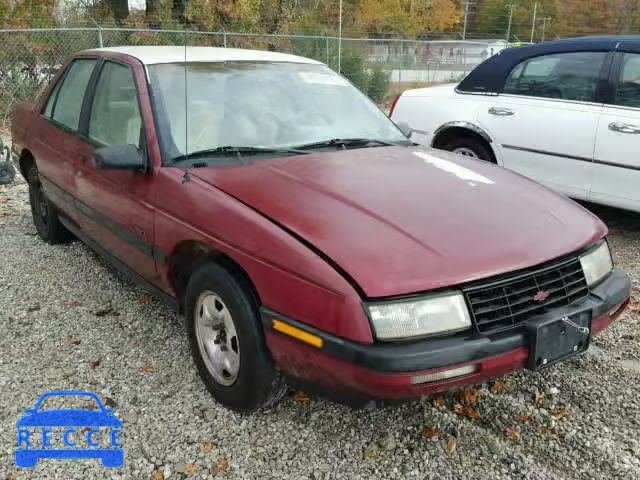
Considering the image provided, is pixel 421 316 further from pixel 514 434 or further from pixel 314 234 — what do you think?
pixel 514 434

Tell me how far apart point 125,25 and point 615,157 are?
13.0 m

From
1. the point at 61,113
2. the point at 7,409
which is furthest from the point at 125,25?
the point at 7,409

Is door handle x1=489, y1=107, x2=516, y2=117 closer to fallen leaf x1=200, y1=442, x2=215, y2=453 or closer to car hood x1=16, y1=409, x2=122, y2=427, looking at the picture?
fallen leaf x1=200, y1=442, x2=215, y2=453

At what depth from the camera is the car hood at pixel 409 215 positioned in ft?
7.64

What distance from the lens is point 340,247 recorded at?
93.5 inches

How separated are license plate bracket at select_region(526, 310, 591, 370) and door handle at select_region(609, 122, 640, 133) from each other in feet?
9.78

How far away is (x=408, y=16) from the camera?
3806 centimetres

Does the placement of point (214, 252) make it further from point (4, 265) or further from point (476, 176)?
point (4, 265)

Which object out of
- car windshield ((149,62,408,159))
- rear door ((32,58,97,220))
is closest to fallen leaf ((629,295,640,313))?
car windshield ((149,62,408,159))

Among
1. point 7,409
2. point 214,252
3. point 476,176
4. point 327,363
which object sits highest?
point 476,176

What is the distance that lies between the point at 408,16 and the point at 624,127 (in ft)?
117

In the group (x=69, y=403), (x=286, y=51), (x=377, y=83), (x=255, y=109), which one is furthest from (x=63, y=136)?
(x=377, y=83)

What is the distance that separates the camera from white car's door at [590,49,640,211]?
496 cm

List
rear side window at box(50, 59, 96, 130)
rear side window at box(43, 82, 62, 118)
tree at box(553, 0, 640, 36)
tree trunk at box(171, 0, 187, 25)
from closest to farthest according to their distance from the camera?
1. rear side window at box(50, 59, 96, 130)
2. rear side window at box(43, 82, 62, 118)
3. tree trunk at box(171, 0, 187, 25)
4. tree at box(553, 0, 640, 36)
